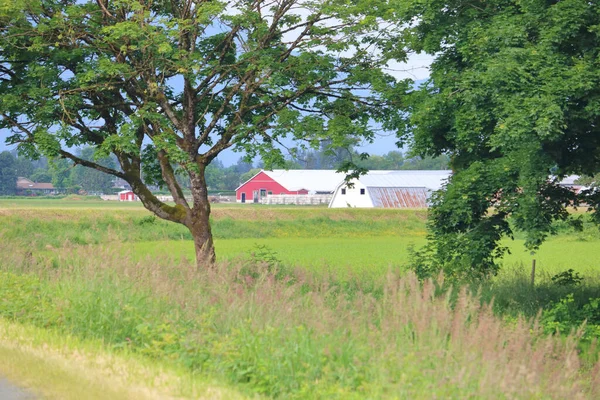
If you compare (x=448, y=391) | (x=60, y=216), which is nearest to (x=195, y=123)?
(x=448, y=391)

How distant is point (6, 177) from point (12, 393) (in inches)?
6422

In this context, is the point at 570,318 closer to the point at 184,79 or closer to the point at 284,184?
the point at 184,79

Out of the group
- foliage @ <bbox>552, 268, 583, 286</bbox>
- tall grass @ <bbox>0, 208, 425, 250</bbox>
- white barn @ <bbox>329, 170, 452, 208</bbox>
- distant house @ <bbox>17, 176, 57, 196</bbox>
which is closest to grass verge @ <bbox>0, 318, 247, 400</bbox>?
foliage @ <bbox>552, 268, 583, 286</bbox>

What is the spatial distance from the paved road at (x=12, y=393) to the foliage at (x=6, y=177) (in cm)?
15784

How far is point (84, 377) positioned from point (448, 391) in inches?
151

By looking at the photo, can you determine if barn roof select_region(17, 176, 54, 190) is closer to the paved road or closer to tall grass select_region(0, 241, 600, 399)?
tall grass select_region(0, 241, 600, 399)

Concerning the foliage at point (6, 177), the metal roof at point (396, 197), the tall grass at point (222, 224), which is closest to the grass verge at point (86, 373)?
the tall grass at point (222, 224)

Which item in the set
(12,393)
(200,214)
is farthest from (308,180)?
(12,393)

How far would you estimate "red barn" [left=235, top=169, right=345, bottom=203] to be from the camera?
4572 inches

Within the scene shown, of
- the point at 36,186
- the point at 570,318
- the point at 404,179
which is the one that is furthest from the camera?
the point at 36,186

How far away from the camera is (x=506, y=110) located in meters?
13.1

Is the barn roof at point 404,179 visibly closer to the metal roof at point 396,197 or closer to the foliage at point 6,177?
the metal roof at point 396,197

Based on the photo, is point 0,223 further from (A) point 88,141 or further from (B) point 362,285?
(B) point 362,285

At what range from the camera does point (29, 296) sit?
12.0 meters
